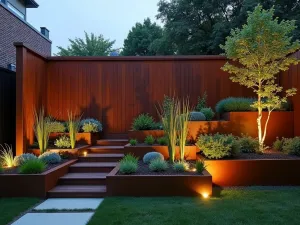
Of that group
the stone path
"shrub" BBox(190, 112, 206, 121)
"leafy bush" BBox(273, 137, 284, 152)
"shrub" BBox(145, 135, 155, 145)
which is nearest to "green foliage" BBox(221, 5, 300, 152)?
"leafy bush" BBox(273, 137, 284, 152)

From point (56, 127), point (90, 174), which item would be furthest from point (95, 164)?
point (56, 127)

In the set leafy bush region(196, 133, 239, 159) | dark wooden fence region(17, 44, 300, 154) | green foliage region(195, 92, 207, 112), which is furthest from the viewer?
dark wooden fence region(17, 44, 300, 154)

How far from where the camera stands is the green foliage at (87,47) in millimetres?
26219

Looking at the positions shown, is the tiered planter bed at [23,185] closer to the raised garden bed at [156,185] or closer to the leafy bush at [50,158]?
the leafy bush at [50,158]

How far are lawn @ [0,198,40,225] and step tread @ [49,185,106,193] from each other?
442 mm

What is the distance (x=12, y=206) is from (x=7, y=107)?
10.7ft

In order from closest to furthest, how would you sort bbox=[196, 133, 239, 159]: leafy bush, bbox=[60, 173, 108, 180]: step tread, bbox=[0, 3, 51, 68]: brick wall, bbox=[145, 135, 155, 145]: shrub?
1. bbox=[60, 173, 108, 180]: step tread
2. bbox=[196, 133, 239, 159]: leafy bush
3. bbox=[145, 135, 155, 145]: shrub
4. bbox=[0, 3, 51, 68]: brick wall

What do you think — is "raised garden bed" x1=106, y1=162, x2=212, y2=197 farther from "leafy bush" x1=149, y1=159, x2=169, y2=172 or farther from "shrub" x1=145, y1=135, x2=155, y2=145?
"shrub" x1=145, y1=135, x2=155, y2=145

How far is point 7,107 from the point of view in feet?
22.5

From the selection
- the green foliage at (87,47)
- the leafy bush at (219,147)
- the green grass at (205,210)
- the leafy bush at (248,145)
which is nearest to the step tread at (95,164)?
the green grass at (205,210)

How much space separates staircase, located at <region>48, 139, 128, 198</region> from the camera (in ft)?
16.1

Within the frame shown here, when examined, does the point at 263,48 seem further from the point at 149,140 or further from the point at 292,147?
the point at 149,140

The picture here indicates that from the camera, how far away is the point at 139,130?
7.25 m

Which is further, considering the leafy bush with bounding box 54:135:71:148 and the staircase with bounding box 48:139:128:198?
the leafy bush with bounding box 54:135:71:148
